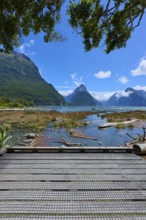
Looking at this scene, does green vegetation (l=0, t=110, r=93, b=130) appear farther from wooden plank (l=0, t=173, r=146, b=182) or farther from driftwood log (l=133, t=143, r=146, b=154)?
wooden plank (l=0, t=173, r=146, b=182)

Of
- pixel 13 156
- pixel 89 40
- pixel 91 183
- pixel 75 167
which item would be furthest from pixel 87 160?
pixel 89 40

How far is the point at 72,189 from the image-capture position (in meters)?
4.38

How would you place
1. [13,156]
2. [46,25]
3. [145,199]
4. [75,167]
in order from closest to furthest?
[145,199] < [75,167] < [13,156] < [46,25]

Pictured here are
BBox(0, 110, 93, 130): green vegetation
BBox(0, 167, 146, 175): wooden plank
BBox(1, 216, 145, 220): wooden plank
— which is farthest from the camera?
BBox(0, 110, 93, 130): green vegetation

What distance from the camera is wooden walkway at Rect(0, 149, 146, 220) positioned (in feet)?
11.4

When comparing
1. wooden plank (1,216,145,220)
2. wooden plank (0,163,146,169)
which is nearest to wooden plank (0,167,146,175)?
wooden plank (0,163,146,169)

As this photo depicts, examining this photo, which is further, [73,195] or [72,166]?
[72,166]

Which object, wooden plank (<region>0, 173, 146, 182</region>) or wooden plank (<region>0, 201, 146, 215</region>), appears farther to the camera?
wooden plank (<region>0, 173, 146, 182</region>)

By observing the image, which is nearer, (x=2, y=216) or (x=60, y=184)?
(x=2, y=216)

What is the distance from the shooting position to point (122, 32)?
9172 mm

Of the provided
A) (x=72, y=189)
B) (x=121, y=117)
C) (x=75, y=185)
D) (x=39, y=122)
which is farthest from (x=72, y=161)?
(x=121, y=117)

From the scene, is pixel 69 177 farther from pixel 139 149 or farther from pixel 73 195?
pixel 139 149

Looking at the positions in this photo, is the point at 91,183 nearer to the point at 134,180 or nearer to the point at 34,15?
the point at 134,180

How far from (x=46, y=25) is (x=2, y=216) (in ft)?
24.6
